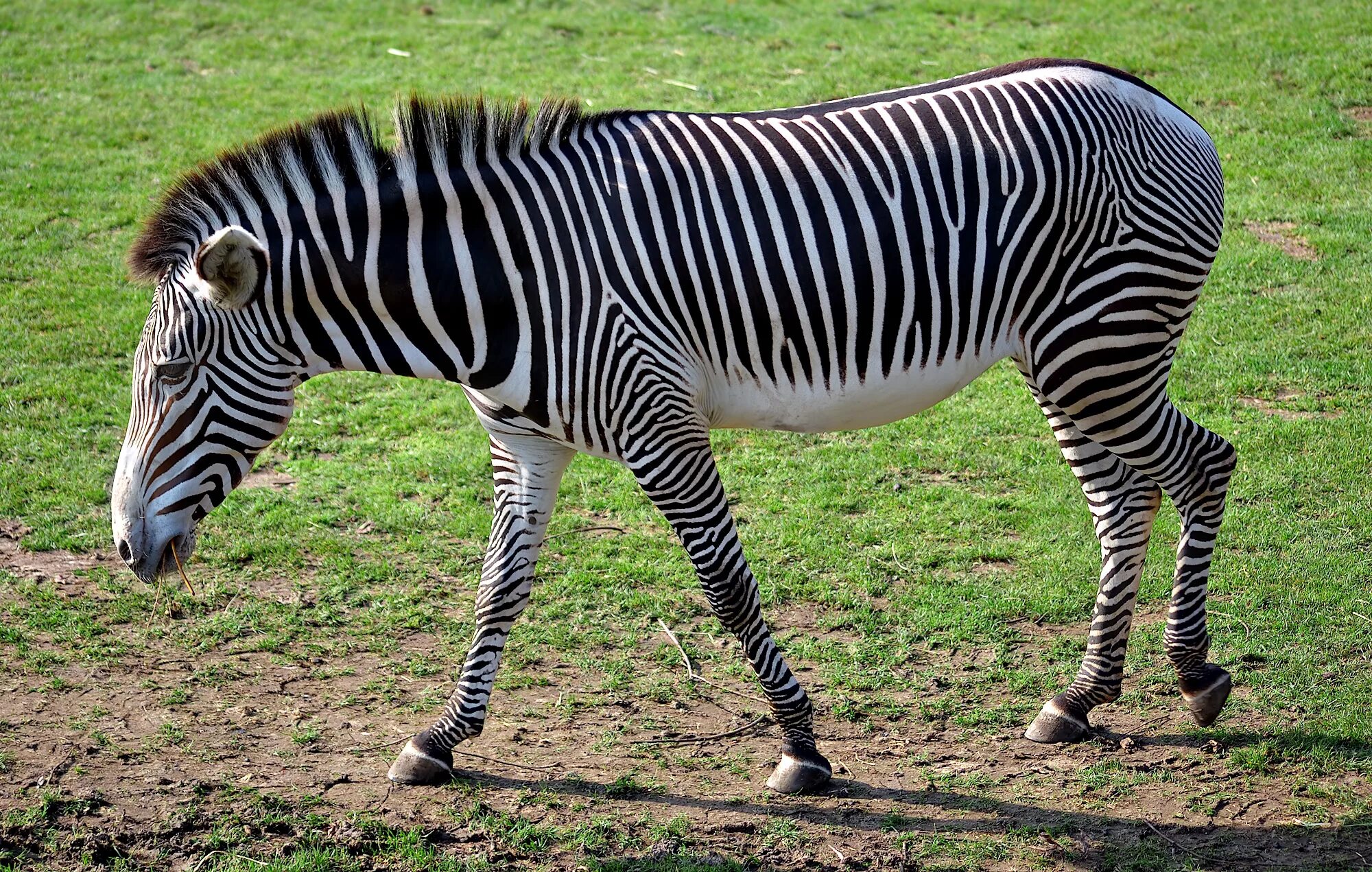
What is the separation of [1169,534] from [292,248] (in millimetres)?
5075

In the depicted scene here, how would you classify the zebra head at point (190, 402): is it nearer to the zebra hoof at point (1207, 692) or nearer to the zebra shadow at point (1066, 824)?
the zebra shadow at point (1066, 824)

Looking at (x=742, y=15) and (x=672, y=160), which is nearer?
(x=672, y=160)

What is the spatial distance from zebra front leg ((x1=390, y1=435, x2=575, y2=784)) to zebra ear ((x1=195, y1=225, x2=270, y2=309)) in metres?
1.27

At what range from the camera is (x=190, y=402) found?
4.89 metres

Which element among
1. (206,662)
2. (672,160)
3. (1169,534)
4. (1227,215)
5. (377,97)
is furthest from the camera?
(377,97)

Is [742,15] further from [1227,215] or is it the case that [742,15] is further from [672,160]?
[672,160]

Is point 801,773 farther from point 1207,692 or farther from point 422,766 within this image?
point 1207,692

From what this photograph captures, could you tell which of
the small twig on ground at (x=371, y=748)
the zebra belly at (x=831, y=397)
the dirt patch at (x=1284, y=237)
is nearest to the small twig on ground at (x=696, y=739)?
the small twig on ground at (x=371, y=748)

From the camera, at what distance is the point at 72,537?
24.2ft

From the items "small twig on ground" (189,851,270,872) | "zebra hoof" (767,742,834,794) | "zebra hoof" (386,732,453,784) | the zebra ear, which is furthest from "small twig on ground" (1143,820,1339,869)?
the zebra ear

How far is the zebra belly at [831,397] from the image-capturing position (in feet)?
17.3

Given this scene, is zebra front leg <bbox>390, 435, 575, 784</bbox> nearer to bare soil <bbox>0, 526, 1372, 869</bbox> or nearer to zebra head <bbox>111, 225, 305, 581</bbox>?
bare soil <bbox>0, 526, 1372, 869</bbox>

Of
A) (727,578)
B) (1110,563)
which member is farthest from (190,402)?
(1110,563)

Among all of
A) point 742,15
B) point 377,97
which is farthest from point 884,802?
point 742,15
